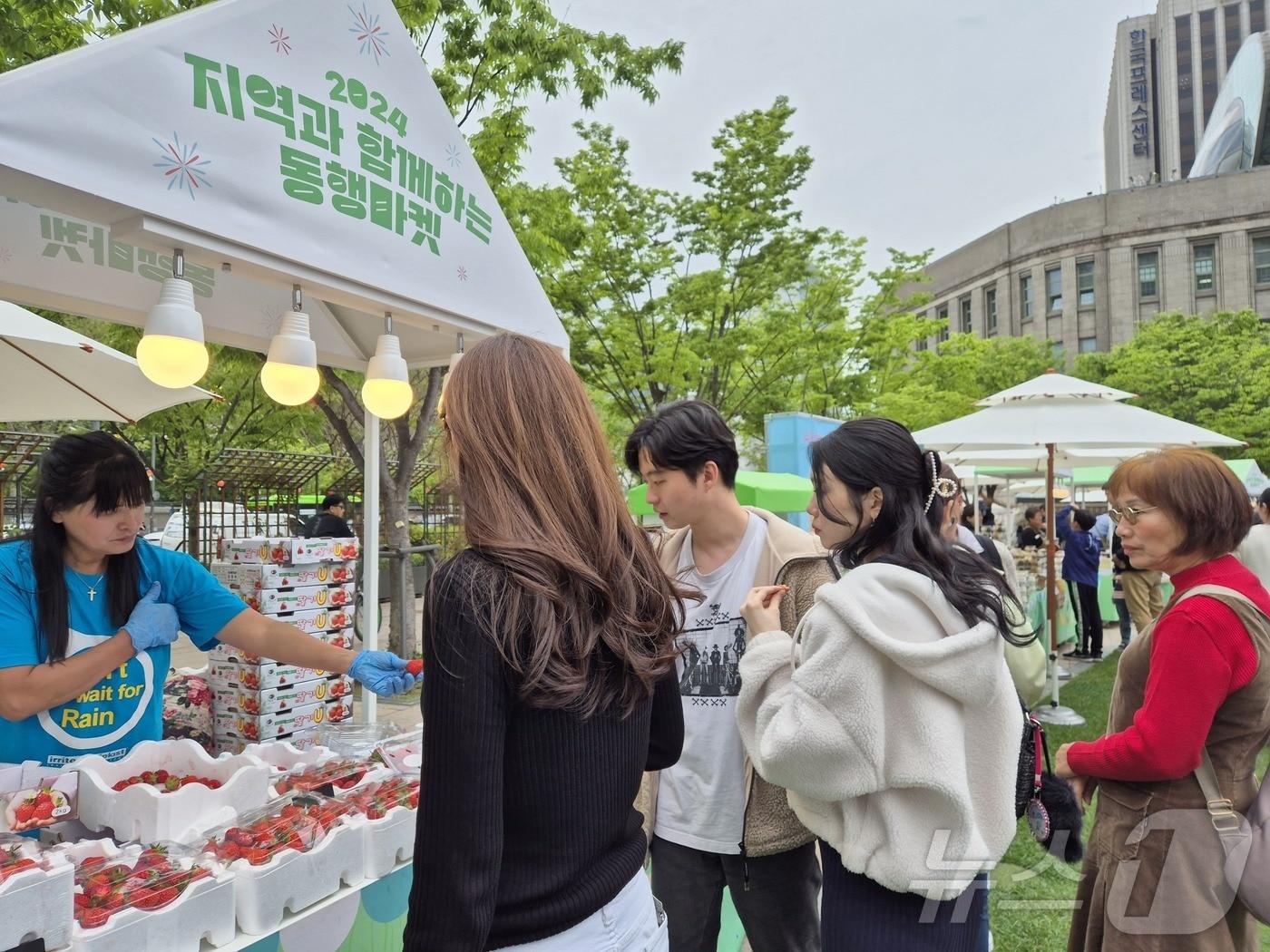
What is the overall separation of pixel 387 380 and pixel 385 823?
5.53ft

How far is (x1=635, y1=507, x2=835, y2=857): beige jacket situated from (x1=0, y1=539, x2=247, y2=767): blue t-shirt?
61.6 inches

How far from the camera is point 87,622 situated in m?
2.30

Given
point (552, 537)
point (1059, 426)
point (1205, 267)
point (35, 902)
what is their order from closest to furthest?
point (552, 537) → point (35, 902) → point (1059, 426) → point (1205, 267)

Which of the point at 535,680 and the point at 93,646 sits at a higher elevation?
the point at 535,680

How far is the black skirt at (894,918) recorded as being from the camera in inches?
63.9

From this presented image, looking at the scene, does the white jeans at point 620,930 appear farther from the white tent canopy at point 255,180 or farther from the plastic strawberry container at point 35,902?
the white tent canopy at point 255,180

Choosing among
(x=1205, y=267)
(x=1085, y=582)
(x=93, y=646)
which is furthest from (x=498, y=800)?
(x=1205, y=267)

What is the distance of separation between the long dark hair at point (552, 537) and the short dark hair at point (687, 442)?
36.3 inches

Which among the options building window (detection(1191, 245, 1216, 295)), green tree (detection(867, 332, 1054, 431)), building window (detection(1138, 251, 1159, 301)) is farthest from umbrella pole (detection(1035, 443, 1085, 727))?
building window (detection(1191, 245, 1216, 295))

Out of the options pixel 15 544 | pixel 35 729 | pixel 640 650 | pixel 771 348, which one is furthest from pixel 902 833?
pixel 771 348

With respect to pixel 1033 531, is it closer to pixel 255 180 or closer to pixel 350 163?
pixel 350 163

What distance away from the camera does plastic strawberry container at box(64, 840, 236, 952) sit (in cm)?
145

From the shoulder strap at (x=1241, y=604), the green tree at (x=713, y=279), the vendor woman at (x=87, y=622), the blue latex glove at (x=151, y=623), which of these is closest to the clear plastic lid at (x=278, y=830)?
the vendor woman at (x=87, y=622)

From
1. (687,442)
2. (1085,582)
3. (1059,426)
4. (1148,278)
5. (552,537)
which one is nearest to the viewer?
(552,537)
